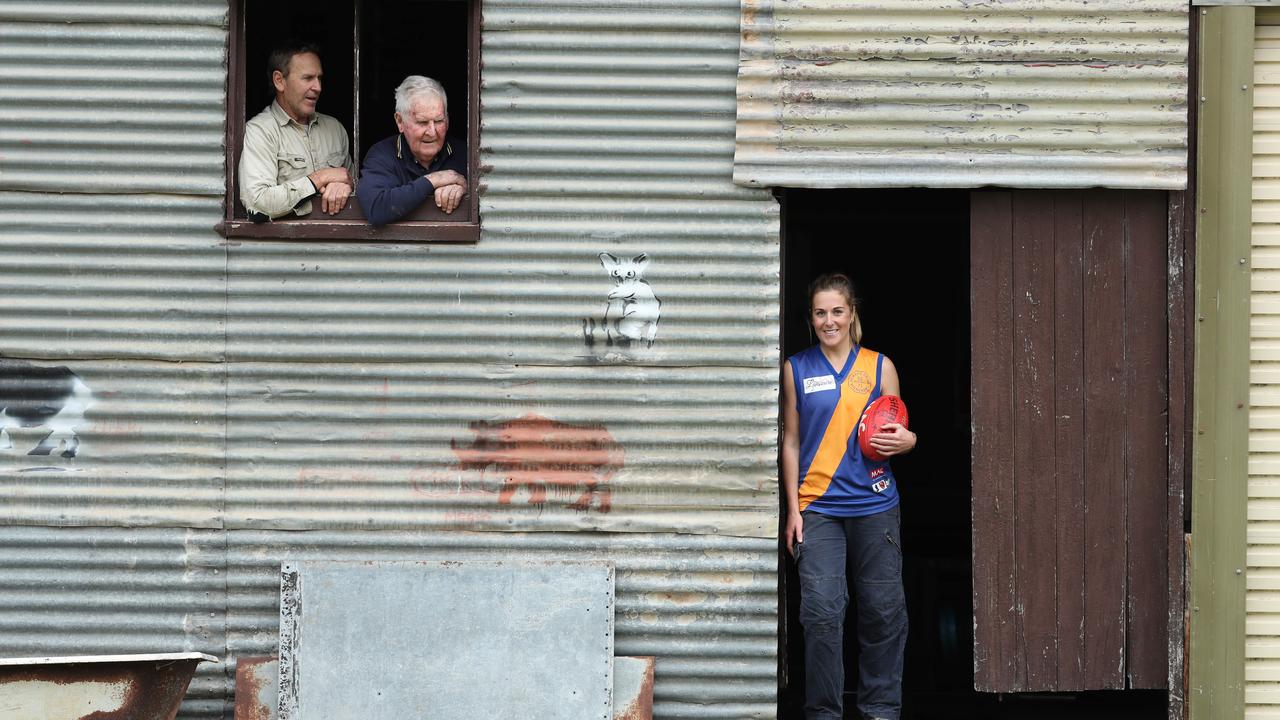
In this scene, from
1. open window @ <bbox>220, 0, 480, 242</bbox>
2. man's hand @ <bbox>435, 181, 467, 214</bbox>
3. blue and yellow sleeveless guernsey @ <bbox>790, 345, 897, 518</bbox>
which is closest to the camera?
man's hand @ <bbox>435, 181, 467, 214</bbox>

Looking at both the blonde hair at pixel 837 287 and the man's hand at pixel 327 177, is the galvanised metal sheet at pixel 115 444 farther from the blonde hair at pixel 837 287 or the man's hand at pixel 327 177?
the blonde hair at pixel 837 287

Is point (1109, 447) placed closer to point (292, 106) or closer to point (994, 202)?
point (994, 202)

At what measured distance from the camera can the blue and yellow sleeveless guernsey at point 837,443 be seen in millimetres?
5465

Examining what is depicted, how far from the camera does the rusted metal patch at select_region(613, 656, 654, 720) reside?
17.4 ft

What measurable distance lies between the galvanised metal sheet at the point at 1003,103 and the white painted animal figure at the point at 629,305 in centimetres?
60

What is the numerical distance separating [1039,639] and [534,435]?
93.8 inches

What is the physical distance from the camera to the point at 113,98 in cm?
531

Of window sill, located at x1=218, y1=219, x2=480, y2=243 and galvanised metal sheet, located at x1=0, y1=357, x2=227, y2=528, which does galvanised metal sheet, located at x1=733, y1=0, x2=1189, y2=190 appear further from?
galvanised metal sheet, located at x1=0, y1=357, x2=227, y2=528


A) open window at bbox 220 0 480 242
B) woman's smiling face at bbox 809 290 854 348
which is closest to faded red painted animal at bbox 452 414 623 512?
open window at bbox 220 0 480 242

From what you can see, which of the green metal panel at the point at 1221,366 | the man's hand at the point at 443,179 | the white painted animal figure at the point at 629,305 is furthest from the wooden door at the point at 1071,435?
the man's hand at the point at 443,179

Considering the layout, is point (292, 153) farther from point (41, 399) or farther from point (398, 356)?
point (41, 399)

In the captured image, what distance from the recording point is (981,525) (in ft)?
18.0

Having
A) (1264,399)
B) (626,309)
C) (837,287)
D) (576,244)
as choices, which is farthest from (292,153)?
(1264,399)

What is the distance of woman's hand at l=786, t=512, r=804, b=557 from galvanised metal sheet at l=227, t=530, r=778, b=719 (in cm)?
12
